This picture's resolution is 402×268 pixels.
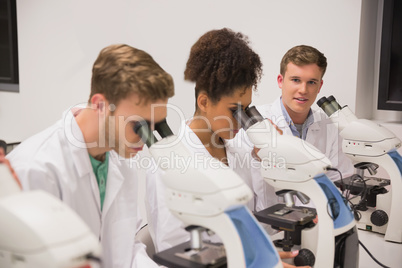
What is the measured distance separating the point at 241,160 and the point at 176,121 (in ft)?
5.64

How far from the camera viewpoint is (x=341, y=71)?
2.79 metres

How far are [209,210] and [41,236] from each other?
429mm

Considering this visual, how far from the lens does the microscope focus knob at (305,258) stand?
4.64ft

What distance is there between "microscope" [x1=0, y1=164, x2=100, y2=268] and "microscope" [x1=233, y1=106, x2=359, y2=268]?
859 millimetres

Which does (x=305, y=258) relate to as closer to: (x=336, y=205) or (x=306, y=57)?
(x=336, y=205)

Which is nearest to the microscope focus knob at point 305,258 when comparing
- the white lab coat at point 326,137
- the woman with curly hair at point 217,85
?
the woman with curly hair at point 217,85

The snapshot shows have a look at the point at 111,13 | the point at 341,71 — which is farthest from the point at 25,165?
the point at 111,13

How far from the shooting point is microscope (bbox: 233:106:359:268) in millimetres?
1385

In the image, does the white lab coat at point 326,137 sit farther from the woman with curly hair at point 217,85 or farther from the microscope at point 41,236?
the microscope at point 41,236

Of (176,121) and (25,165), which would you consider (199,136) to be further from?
(176,121)

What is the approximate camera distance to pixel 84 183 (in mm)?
1336

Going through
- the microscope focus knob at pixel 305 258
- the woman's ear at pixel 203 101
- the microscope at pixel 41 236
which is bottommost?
the microscope focus knob at pixel 305 258

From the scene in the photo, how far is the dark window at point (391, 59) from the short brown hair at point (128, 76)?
6.62ft

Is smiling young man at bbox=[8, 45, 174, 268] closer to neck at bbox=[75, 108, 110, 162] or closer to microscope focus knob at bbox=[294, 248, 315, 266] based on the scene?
neck at bbox=[75, 108, 110, 162]
